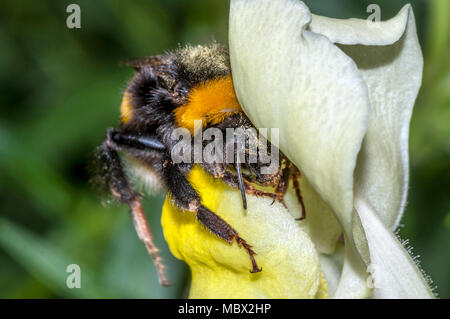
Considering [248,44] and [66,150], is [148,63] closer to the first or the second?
[248,44]

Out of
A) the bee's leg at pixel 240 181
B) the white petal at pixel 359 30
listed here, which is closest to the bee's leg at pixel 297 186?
the bee's leg at pixel 240 181

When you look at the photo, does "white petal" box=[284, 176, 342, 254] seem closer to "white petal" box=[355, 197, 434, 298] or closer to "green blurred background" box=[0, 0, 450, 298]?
"white petal" box=[355, 197, 434, 298]

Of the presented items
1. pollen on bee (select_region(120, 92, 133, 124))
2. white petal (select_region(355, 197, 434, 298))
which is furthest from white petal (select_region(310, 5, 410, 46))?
Result: pollen on bee (select_region(120, 92, 133, 124))

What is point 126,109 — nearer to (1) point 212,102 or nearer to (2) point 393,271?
(1) point 212,102

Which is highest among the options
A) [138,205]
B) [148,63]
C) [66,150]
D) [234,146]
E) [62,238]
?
[148,63]

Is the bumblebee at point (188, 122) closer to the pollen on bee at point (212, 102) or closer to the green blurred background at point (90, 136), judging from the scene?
the pollen on bee at point (212, 102)
